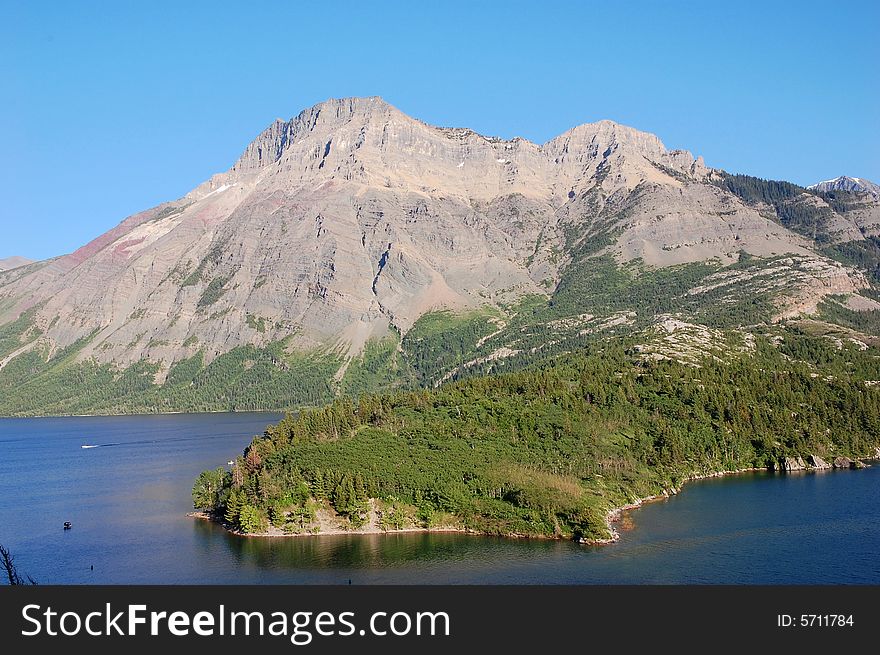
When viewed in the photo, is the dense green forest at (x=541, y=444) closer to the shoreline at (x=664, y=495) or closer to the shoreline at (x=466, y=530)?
the shoreline at (x=466, y=530)

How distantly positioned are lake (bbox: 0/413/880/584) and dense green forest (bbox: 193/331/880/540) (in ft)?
17.1

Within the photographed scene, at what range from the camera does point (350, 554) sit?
3846 inches

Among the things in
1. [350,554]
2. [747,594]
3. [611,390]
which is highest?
[611,390]

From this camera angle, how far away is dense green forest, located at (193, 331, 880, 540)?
111m

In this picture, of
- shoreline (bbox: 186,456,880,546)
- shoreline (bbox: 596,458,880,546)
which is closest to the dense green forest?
shoreline (bbox: 186,456,880,546)

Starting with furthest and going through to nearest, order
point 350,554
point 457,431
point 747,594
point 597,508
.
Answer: point 457,431 → point 597,508 → point 350,554 → point 747,594

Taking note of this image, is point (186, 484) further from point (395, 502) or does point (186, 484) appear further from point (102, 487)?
point (395, 502)

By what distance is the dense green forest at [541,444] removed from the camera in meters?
111

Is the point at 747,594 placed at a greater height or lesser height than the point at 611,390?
lesser

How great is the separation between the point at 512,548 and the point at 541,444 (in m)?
38.6

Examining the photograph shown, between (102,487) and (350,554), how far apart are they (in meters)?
78.4

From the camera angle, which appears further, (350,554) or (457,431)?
(457,431)

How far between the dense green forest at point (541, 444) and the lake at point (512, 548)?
5.22m

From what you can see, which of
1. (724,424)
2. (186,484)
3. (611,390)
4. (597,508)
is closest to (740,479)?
(724,424)
